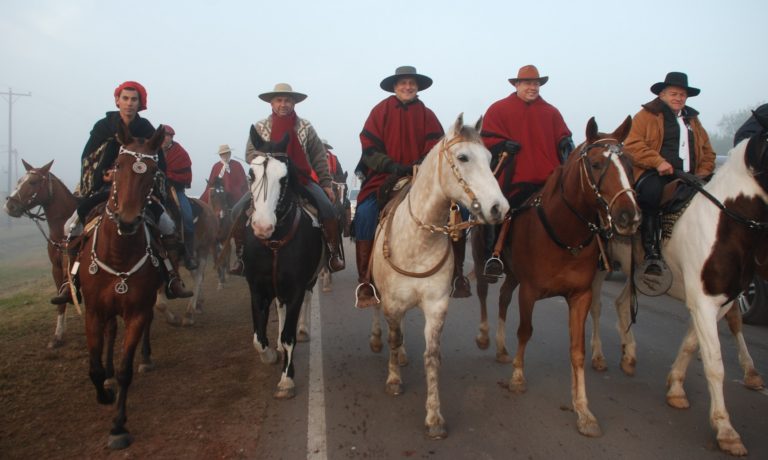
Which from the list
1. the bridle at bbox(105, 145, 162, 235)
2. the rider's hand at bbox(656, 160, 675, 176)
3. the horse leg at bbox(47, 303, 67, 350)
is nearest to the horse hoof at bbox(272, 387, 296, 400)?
the bridle at bbox(105, 145, 162, 235)

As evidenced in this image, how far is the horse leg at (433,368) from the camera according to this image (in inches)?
164

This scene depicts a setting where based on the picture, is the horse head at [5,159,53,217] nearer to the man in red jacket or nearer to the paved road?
the man in red jacket

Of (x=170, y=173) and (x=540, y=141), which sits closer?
(x=540, y=141)

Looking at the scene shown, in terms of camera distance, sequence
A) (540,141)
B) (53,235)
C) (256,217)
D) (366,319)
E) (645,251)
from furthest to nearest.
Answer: (366,319) → (53,235) → (540,141) → (645,251) → (256,217)

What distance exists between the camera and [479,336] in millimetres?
6473

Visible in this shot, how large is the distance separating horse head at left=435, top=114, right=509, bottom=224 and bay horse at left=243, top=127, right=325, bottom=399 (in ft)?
5.54

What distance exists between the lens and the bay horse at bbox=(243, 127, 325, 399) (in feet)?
16.1

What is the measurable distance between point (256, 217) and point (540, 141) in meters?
3.35

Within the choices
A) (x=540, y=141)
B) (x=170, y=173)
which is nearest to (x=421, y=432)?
(x=540, y=141)

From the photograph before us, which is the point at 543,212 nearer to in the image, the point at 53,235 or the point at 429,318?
the point at 429,318

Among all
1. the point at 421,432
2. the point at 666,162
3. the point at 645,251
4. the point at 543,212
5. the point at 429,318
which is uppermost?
the point at 666,162

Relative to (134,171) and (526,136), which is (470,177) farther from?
(134,171)

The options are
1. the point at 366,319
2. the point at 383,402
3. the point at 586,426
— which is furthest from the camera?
the point at 366,319

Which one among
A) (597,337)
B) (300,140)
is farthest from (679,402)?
(300,140)
